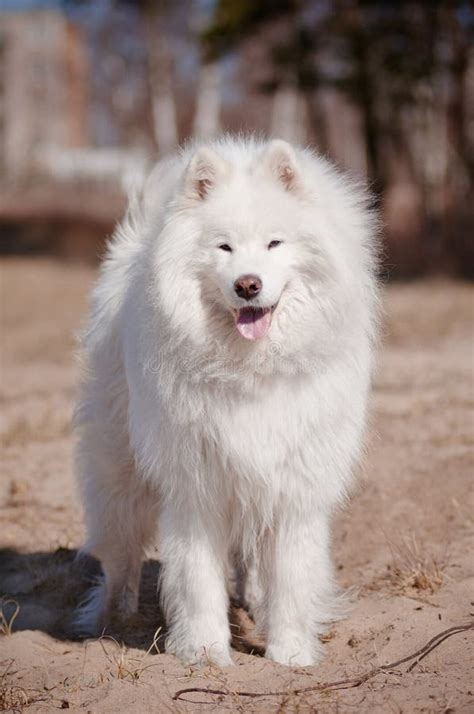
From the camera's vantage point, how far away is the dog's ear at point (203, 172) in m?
3.43

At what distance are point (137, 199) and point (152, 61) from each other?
75.8ft

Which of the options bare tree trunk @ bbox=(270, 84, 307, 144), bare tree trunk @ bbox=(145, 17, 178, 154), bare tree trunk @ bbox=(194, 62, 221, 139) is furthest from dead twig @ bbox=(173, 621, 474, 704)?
bare tree trunk @ bbox=(270, 84, 307, 144)

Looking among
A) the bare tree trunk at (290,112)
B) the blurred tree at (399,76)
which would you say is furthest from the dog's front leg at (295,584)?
the bare tree trunk at (290,112)

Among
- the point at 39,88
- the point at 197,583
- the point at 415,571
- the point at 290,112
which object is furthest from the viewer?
the point at 39,88

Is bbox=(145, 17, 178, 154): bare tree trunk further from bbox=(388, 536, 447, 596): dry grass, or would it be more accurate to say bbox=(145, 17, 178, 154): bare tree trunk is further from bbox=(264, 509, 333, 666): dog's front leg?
bbox=(264, 509, 333, 666): dog's front leg

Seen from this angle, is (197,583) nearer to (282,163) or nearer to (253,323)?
(253,323)

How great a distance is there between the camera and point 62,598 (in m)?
4.90

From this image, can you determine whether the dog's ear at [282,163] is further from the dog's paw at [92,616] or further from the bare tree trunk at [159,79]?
the bare tree trunk at [159,79]

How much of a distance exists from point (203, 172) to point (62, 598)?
2573 millimetres

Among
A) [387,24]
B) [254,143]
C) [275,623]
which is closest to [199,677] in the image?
[275,623]

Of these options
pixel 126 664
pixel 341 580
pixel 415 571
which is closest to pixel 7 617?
pixel 126 664

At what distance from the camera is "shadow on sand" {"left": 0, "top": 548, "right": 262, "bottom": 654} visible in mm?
4371

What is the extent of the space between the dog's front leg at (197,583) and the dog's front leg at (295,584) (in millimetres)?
200

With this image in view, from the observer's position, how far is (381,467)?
19.2ft
